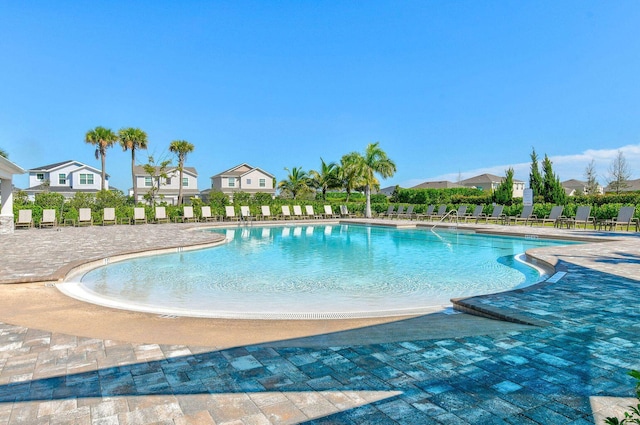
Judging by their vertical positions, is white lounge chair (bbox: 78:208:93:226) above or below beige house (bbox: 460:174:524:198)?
below

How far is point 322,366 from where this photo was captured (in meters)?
3.27

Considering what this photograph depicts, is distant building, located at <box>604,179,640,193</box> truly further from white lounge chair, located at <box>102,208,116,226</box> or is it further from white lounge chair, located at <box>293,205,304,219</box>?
white lounge chair, located at <box>102,208,116,226</box>

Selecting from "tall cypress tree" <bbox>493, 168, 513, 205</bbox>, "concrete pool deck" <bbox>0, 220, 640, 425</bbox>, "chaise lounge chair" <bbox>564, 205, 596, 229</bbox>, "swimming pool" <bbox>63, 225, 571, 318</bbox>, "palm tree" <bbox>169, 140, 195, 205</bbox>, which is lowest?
"swimming pool" <bbox>63, 225, 571, 318</bbox>

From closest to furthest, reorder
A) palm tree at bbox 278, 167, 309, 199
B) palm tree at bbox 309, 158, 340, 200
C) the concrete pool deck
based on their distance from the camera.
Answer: the concrete pool deck < palm tree at bbox 309, 158, 340, 200 < palm tree at bbox 278, 167, 309, 199

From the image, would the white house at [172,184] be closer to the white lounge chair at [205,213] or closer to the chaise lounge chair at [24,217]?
the white lounge chair at [205,213]

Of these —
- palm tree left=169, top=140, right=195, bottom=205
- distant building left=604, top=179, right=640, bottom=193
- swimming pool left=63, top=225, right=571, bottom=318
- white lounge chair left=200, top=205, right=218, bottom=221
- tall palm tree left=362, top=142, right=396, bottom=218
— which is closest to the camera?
swimming pool left=63, top=225, right=571, bottom=318

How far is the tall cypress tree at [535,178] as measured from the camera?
96.9 ft

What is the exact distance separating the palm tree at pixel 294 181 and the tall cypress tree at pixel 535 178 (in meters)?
21.0

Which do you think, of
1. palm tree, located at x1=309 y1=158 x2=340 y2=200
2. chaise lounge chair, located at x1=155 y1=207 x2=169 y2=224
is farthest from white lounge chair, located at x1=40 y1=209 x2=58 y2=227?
palm tree, located at x1=309 y1=158 x2=340 y2=200

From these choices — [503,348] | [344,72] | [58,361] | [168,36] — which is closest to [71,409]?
[58,361]

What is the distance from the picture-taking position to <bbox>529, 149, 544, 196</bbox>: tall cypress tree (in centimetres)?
2953

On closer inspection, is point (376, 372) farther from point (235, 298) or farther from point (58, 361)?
point (235, 298)

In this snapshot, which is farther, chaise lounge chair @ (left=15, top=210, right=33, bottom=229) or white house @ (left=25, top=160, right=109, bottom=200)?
white house @ (left=25, top=160, right=109, bottom=200)

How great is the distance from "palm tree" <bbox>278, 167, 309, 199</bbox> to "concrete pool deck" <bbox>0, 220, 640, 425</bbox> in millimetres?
37899
